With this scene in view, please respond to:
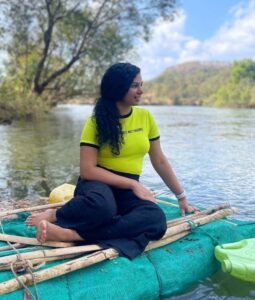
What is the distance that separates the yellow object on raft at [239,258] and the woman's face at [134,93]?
1.37 m

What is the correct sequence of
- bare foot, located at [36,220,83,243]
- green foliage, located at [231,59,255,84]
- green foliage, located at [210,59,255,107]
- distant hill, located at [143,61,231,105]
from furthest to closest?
distant hill, located at [143,61,231,105]
green foliage, located at [231,59,255,84]
green foliage, located at [210,59,255,107]
bare foot, located at [36,220,83,243]

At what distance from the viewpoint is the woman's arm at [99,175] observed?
3.52 metres

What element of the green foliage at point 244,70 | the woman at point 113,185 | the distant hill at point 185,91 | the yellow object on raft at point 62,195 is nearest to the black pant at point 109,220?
the woman at point 113,185

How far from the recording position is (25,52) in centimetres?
2536

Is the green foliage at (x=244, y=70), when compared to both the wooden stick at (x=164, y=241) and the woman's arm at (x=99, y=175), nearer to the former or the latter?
the wooden stick at (x=164, y=241)

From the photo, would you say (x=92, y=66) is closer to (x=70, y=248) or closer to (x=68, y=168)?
(x=68, y=168)

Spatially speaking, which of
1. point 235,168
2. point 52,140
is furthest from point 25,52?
point 235,168

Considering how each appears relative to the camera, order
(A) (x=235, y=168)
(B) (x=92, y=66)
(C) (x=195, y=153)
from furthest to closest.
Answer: (B) (x=92, y=66) → (C) (x=195, y=153) → (A) (x=235, y=168)

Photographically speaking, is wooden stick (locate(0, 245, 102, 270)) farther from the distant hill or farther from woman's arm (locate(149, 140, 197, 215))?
the distant hill

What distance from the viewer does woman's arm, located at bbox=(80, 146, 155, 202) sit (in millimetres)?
3523

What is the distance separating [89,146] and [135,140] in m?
0.39

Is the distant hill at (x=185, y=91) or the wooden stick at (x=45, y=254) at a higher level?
the distant hill at (x=185, y=91)

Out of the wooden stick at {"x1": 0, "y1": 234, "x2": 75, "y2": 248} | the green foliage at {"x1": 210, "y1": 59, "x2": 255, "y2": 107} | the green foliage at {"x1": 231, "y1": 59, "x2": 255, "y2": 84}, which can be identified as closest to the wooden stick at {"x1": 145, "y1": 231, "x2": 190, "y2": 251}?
the wooden stick at {"x1": 0, "y1": 234, "x2": 75, "y2": 248}

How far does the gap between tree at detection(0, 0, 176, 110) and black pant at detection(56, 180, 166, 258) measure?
58.5ft
